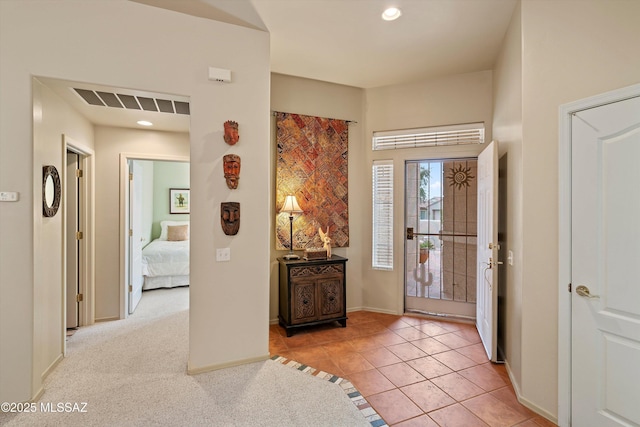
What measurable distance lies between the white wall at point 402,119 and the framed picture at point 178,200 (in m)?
5.24

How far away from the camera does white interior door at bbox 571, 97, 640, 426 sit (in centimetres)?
183

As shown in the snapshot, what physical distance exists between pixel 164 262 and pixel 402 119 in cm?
463

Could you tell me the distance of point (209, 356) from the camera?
9.20ft

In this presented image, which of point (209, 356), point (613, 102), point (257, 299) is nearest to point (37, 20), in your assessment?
point (257, 299)

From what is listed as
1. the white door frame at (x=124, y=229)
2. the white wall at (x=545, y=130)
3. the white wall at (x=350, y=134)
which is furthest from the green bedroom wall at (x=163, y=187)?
the white wall at (x=545, y=130)

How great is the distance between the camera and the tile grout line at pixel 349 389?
2.17 meters

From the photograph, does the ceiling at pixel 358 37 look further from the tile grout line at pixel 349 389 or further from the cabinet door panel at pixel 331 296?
the tile grout line at pixel 349 389

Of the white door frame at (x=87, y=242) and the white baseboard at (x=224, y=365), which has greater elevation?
the white door frame at (x=87, y=242)

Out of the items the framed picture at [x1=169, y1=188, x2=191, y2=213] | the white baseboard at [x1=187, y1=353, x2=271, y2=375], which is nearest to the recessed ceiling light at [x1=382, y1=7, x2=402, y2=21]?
the white baseboard at [x1=187, y1=353, x2=271, y2=375]

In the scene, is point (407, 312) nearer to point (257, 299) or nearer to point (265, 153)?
point (257, 299)

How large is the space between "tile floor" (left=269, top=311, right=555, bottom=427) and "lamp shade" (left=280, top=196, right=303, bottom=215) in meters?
1.46

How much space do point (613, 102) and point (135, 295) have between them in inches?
220

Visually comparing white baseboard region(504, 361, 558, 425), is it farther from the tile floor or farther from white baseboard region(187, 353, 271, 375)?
white baseboard region(187, 353, 271, 375)

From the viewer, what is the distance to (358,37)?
3.14 metres
